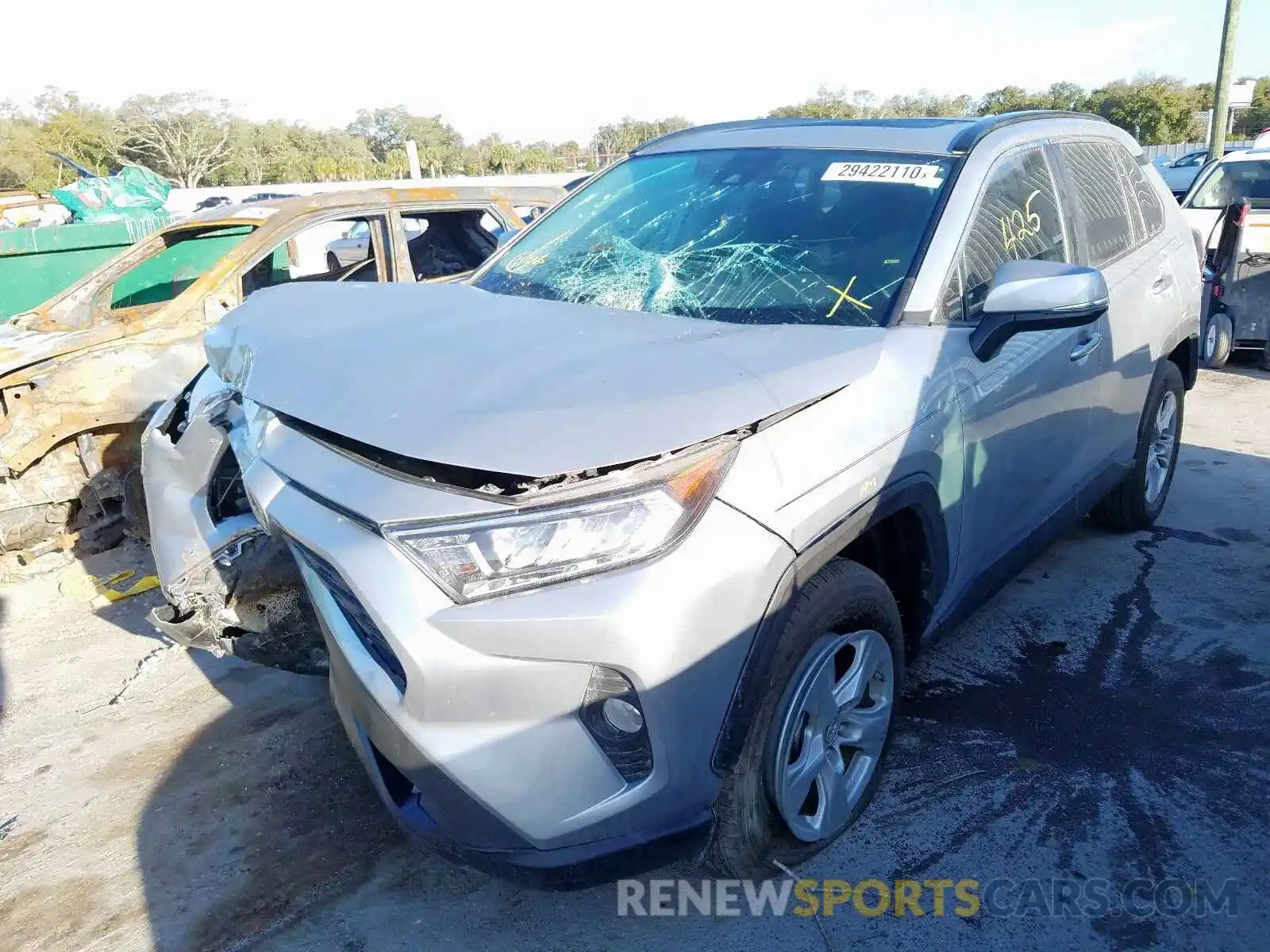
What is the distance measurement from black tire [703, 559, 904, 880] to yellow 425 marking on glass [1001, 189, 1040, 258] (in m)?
1.29

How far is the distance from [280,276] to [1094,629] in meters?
5.17

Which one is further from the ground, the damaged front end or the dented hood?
the dented hood

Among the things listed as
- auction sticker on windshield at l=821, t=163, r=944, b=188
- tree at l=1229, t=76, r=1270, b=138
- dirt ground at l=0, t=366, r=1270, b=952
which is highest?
tree at l=1229, t=76, r=1270, b=138

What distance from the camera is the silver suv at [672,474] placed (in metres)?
1.85

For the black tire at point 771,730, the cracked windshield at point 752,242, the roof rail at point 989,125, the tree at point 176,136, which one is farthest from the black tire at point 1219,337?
the tree at point 176,136

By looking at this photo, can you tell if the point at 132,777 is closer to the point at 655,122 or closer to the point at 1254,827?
the point at 1254,827

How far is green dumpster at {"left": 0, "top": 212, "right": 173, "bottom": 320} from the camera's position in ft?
26.8

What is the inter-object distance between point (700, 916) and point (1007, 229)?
2.26 metres

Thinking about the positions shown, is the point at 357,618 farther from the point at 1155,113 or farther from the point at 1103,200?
the point at 1155,113

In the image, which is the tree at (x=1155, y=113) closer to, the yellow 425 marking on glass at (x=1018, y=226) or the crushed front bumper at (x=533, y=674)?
the yellow 425 marking on glass at (x=1018, y=226)

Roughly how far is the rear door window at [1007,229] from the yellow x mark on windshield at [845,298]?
23 cm

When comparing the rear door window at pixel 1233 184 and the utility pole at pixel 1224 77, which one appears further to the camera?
the utility pole at pixel 1224 77

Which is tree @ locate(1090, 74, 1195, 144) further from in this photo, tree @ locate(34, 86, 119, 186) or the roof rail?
tree @ locate(34, 86, 119, 186)

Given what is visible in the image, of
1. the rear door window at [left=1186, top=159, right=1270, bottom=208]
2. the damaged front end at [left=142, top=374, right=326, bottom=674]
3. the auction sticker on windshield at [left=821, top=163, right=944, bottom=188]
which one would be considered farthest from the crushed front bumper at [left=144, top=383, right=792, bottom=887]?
the rear door window at [left=1186, top=159, right=1270, bottom=208]
